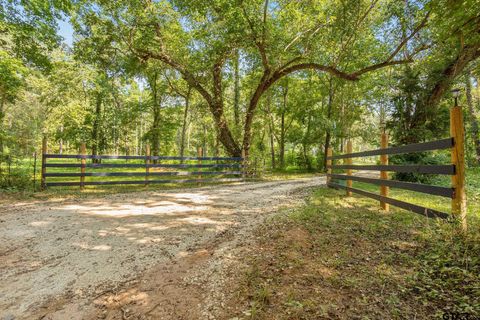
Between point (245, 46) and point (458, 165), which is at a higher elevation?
point (245, 46)

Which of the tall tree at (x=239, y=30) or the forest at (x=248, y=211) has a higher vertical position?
the tall tree at (x=239, y=30)

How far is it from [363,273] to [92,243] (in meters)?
3.74

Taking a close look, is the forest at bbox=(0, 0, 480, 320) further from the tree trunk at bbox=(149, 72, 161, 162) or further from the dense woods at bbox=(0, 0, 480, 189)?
the tree trunk at bbox=(149, 72, 161, 162)

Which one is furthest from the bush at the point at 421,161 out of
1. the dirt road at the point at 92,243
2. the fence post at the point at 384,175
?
the dirt road at the point at 92,243

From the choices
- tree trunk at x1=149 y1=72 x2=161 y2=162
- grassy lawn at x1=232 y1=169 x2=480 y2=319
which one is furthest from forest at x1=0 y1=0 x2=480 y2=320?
tree trunk at x1=149 y1=72 x2=161 y2=162

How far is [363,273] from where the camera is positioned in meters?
2.65

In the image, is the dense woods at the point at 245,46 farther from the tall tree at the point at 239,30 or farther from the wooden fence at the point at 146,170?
the wooden fence at the point at 146,170

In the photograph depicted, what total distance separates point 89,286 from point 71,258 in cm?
88

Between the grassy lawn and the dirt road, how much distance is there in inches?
30.1

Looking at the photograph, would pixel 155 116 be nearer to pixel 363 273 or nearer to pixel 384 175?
pixel 384 175

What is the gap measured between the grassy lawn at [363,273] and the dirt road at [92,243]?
2.51 feet

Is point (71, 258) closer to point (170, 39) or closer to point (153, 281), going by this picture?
point (153, 281)

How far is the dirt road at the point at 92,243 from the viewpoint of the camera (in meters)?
2.48

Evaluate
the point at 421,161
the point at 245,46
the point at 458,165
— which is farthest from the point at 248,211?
the point at 245,46
